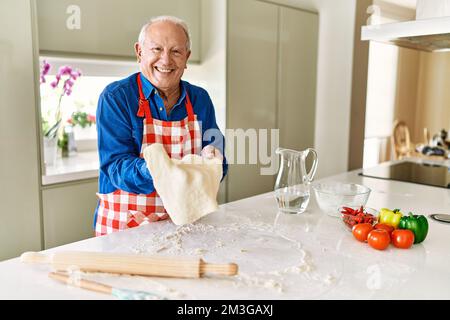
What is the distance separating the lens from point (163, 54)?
1.39 m

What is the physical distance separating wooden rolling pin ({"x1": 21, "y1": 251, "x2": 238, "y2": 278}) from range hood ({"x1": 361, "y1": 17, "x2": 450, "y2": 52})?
122cm

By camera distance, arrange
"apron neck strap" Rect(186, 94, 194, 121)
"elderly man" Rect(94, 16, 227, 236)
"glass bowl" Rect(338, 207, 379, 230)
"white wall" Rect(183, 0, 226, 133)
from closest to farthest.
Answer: "glass bowl" Rect(338, 207, 379, 230), "elderly man" Rect(94, 16, 227, 236), "apron neck strap" Rect(186, 94, 194, 121), "white wall" Rect(183, 0, 226, 133)

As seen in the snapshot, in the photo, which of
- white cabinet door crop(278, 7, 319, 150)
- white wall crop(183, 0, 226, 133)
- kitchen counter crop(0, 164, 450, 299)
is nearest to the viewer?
kitchen counter crop(0, 164, 450, 299)

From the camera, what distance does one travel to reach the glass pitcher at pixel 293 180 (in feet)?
4.68

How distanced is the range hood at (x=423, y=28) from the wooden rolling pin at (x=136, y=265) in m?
1.22

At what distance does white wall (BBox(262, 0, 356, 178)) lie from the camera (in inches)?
114

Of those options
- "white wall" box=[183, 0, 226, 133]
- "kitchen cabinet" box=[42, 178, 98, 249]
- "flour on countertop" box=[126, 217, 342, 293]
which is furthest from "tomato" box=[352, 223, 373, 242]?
"white wall" box=[183, 0, 226, 133]

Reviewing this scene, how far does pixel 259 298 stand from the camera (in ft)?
2.88

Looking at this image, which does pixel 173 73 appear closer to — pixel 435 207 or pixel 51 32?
pixel 51 32

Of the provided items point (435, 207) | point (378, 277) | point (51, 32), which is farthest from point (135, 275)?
point (51, 32)

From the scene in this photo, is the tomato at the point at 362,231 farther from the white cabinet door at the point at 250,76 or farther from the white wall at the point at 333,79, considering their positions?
the white wall at the point at 333,79

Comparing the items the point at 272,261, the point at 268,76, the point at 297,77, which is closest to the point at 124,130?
the point at 272,261

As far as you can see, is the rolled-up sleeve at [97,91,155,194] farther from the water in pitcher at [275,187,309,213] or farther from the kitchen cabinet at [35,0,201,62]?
the kitchen cabinet at [35,0,201,62]

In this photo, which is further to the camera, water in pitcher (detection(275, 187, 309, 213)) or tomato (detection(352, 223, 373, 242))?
water in pitcher (detection(275, 187, 309, 213))
